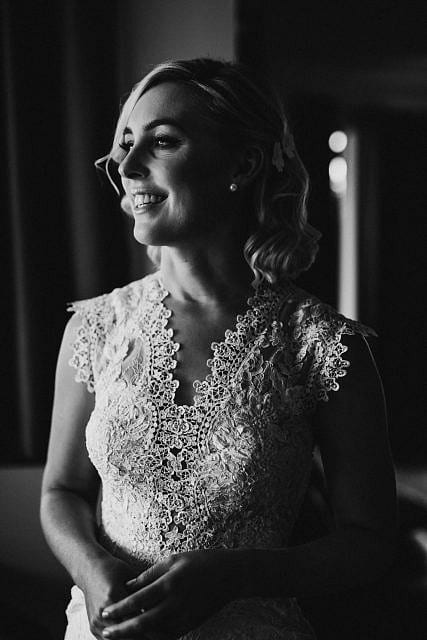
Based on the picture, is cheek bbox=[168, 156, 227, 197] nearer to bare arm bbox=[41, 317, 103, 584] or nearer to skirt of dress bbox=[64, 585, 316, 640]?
bare arm bbox=[41, 317, 103, 584]

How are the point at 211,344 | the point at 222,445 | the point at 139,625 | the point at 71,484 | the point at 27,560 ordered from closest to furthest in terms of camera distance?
1. the point at 139,625
2. the point at 222,445
3. the point at 211,344
4. the point at 71,484
5. the point at 27,560

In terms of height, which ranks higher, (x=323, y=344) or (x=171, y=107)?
(x=171, y=107)

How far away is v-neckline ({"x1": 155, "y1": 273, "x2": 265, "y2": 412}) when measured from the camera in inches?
53.9

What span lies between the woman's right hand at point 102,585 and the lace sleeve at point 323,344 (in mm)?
466

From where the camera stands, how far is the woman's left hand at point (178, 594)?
1.17m

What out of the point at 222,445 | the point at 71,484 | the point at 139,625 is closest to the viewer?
the point at 139,625

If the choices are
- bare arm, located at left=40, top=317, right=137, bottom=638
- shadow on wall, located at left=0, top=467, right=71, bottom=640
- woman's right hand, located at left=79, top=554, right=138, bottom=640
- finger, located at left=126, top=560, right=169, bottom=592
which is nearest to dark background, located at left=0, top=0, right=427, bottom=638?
shadow on wall, located at left=0, top=467, right=71, bottom=640

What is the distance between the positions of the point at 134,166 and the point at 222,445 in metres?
0.54

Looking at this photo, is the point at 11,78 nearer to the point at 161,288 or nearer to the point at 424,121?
the point at 161,288

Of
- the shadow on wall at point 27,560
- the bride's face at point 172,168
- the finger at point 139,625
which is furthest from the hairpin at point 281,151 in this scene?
the shadow on wall at point 27,560

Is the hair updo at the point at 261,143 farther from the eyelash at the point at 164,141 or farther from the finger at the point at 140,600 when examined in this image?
the finger at the point at 140,600

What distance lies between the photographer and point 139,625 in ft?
3.81

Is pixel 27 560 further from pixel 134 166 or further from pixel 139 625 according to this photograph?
pixel 134 166

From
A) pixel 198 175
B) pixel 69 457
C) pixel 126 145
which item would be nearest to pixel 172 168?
pixel 198 175
